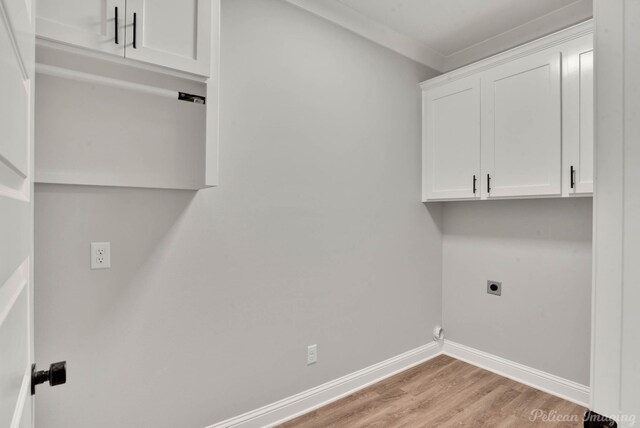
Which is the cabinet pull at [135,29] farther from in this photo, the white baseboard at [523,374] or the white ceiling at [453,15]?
the white baseboard at [523,374]

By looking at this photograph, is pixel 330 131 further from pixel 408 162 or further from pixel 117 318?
pixel 117 318

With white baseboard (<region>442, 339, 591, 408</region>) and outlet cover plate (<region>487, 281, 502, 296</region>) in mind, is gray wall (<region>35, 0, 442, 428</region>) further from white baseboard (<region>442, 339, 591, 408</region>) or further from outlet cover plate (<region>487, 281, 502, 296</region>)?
outlet cover plate (<region>487, 281, 502, 296</region>)

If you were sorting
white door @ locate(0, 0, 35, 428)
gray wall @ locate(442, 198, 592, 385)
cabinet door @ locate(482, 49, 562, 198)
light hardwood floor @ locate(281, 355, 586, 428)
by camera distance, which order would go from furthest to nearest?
gray wall @ locate(442, 198, 592, 385)
cabinet door @ locate(482, 49, 562, 198)
light hardwood floor @ locate(281, 355, 586, 428)
white door @ locate(0, 0, 35, 428)

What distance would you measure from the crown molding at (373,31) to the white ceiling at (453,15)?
0.04 m

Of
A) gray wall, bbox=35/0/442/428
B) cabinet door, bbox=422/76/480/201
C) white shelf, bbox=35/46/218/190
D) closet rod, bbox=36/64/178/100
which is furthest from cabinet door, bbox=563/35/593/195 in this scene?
closet rod, bbox=36/64/178/100

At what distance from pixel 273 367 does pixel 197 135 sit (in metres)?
1.38

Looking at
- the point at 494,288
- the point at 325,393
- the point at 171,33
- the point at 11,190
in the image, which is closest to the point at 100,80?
the point at 171,33

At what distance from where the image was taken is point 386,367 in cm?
253

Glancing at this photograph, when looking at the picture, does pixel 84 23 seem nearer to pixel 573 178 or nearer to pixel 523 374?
pixel 573 178

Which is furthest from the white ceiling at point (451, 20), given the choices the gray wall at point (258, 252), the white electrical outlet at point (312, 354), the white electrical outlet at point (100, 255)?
the white electrical outlet at point (312, 354)

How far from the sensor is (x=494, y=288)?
104 inches

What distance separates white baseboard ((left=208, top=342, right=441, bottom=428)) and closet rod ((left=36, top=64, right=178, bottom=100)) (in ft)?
5.43

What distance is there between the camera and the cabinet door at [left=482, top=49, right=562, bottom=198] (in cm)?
212

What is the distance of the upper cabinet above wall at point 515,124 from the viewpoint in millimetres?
2010
